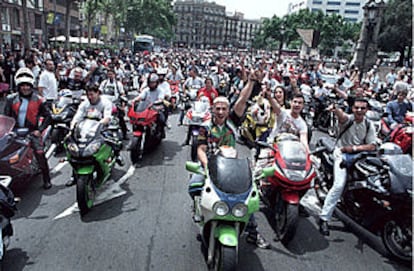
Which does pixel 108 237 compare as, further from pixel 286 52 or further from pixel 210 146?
pixel 286 52

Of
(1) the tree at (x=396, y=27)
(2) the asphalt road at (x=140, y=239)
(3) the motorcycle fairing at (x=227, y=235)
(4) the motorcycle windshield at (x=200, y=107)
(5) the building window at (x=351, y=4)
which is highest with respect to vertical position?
(5) the building window at (x=351, y=4)

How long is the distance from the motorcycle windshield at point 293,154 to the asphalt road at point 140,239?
3.42 ft

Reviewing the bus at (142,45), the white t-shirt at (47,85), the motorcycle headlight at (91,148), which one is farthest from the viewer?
the bus at (142,45)

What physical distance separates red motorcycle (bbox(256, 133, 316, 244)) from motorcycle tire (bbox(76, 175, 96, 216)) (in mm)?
2325

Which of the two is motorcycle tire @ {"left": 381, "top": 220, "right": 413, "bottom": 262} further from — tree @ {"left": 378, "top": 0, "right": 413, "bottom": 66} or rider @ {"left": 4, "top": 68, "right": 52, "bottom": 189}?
tree @ {"left": 378, "top": 0, "right": 413, "bottom": 66}

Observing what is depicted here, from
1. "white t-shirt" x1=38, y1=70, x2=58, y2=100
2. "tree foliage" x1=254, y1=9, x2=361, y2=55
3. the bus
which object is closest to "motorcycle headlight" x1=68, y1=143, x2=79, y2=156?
"white t-shirt" x1=38, y1=70, x2=58, y2=100

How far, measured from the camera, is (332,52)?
71500mm

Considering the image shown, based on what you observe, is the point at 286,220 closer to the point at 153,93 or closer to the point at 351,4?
the point at 153,93

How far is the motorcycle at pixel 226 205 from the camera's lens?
320 cm

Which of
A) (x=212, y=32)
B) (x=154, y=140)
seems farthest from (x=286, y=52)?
(x=212, y=32)

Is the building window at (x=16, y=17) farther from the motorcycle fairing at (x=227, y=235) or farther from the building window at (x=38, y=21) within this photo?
the motorcycle fairing at (x=227, y=235)

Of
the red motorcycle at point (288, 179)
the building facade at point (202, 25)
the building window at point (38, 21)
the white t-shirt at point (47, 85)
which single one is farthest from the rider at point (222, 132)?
the building facade at point (202, 25)

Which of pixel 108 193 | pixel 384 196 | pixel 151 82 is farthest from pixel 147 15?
pixel 384 196

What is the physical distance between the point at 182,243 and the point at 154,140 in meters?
4.04
